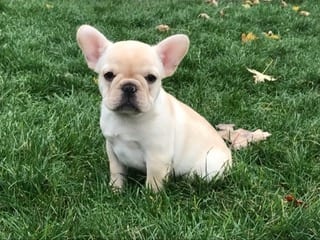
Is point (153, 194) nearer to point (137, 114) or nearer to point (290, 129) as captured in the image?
point (137, 114)

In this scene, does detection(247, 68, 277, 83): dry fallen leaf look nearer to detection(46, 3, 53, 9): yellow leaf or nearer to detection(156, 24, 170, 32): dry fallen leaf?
detection(156, 24, 170, 32): dry fallen leaf

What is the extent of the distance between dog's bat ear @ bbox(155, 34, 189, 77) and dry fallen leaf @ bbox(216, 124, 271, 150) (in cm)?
92

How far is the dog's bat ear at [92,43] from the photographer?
3334mm

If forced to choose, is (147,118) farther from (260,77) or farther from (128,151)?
(260,77)

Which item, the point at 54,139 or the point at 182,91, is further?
the point at 182,91

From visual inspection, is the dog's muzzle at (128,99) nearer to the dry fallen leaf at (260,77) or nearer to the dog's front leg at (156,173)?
the dog's front leg at (156,173)

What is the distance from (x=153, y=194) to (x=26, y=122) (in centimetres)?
112

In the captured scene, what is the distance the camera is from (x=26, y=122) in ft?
12.9

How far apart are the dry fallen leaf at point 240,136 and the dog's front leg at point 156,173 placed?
886mm

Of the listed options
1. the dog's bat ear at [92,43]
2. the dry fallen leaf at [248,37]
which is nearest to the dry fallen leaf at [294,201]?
the dog's bat ear at [92,43]

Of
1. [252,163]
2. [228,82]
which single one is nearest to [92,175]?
[252,163]

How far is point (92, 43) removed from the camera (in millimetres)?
3348

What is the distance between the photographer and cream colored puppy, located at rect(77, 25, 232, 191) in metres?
3.09

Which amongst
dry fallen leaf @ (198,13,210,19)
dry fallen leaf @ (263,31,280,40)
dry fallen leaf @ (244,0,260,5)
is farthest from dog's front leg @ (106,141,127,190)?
dry fallen leaf @ (244,0,260,5)
